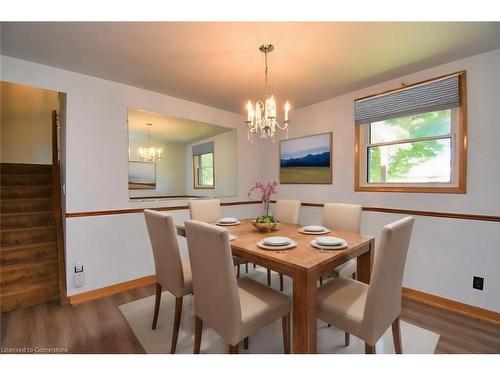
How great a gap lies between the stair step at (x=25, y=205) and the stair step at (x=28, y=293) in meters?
1.10

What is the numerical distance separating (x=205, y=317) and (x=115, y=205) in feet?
5.85

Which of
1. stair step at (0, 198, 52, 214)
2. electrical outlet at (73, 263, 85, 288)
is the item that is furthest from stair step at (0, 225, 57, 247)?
electrical outlet at (73, 263, 85, 288)

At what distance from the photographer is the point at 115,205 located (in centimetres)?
246

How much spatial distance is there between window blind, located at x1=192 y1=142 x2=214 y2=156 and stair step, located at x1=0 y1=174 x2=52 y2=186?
7.34ft

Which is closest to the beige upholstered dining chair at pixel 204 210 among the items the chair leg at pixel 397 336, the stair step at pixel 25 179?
the chair leg at pixel 397 336

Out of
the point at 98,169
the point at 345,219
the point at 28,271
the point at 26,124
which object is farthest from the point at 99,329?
the point at 26,124

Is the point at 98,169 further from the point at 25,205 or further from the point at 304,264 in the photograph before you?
Answer: the point at 304,264

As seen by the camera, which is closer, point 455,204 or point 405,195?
point 455,204

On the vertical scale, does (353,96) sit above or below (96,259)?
above

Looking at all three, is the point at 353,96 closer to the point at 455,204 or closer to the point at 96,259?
the point at 455,204

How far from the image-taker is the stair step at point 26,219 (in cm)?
254

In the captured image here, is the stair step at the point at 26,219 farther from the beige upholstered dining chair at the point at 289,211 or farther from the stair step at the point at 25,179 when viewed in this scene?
the beige upholstered dining chair at the point at 289,211
